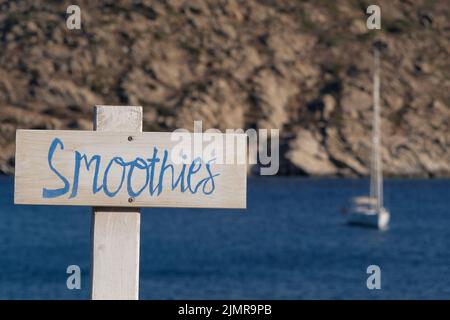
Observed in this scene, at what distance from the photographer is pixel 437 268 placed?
54125 mm

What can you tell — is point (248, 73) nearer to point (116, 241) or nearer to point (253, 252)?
point (253, 252)

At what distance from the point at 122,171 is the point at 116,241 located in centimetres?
20

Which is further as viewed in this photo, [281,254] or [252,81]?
[252,81]

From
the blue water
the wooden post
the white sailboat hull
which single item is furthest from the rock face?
the wooden post

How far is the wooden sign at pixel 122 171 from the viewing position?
11.0 ft

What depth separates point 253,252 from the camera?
6119cm

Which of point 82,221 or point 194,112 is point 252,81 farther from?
point 82,221

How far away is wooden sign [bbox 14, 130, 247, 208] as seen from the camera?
11.0 feet

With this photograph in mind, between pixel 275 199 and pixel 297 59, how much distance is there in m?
20.8

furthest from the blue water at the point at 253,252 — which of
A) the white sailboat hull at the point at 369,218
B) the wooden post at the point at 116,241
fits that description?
A: the wooden post at the point at 116,241

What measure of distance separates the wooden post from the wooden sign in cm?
4

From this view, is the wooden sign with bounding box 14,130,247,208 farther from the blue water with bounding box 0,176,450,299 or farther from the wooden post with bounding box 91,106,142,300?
the blue water with bounding box 0,176,450,299
